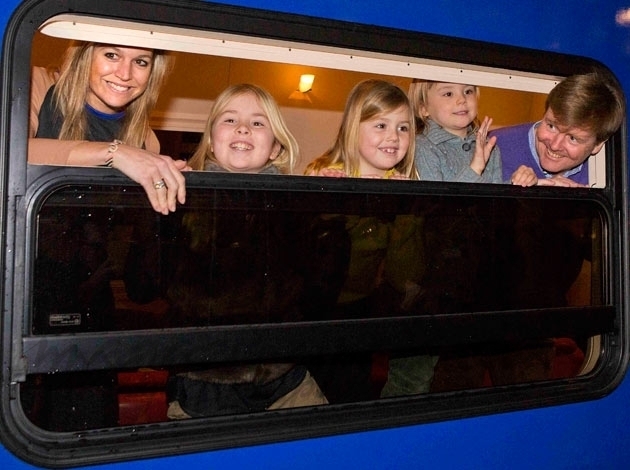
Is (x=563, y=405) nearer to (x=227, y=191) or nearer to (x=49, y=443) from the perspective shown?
(x=227, y=191)

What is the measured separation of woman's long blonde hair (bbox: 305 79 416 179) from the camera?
96.9 inches

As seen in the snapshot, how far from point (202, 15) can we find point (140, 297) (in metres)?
0.67

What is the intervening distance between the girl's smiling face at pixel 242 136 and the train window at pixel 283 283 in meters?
0.51

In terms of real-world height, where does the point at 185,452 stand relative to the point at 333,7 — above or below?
below

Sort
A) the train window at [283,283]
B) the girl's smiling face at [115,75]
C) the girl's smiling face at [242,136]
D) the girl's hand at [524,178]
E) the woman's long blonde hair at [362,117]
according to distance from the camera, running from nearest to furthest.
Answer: the train window at [283,283]
the girl's smiling face at [115,75]
the girl's hand at [524,178]
the girl's smiling face at [242,136]
the woman's long blonde hair at [362,117]

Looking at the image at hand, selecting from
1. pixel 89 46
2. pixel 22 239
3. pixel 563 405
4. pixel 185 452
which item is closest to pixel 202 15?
pixel 89 46

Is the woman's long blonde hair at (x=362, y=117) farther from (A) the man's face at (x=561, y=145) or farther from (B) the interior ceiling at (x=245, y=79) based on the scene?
(B) the interior ceiling at (x=245, y=79)

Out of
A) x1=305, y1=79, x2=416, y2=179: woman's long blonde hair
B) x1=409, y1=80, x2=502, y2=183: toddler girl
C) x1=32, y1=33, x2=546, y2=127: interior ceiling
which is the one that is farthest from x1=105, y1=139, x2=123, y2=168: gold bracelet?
x1=32, y1=33, x2=546, y2=127: interior ceiling

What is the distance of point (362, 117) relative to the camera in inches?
98.6

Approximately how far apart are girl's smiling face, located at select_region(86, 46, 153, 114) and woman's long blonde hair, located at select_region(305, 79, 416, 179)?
671mm

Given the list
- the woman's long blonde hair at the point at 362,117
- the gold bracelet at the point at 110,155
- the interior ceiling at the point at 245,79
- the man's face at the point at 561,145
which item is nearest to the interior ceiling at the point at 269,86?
the interior ceiling at the point at 245,79

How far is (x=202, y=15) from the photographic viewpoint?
5.43 ft

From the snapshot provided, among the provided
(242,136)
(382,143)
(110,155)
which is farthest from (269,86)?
(110,155)

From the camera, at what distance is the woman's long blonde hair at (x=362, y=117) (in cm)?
246
